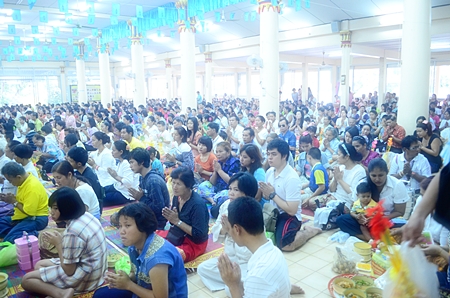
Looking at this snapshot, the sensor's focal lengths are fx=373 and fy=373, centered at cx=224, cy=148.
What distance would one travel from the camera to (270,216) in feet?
12.5

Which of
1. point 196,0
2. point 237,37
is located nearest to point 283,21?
point 237,37

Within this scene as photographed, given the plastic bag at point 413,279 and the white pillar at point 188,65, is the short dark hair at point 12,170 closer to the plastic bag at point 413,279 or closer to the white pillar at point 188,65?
the plastic bag at point 413,279

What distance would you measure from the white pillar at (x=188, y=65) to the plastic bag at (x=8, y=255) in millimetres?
9163

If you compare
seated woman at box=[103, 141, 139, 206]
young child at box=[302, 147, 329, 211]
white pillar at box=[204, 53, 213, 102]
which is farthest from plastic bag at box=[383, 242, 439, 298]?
white pillar at box=[204, 53, 213, 102]

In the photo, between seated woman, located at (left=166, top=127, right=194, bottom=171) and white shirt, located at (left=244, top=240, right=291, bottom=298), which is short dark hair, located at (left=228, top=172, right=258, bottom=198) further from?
seated woman, located at (left=166, top=127, right=194, bottom=171)

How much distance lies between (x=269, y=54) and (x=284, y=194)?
6.40m

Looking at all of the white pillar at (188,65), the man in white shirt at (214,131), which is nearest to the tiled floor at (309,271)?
the man in white shirt at (214,131)

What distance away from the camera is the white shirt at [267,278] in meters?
1.93

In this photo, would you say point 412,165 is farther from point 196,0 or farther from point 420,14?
point 196,0

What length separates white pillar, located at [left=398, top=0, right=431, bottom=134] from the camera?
683cm

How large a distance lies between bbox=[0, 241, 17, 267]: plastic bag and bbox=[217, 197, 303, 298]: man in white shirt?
273 centimetres

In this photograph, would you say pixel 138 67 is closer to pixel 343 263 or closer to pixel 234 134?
pixel 234 134

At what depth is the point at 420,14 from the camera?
6.80 meters

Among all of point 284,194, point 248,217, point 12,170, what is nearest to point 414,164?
point 284,194
